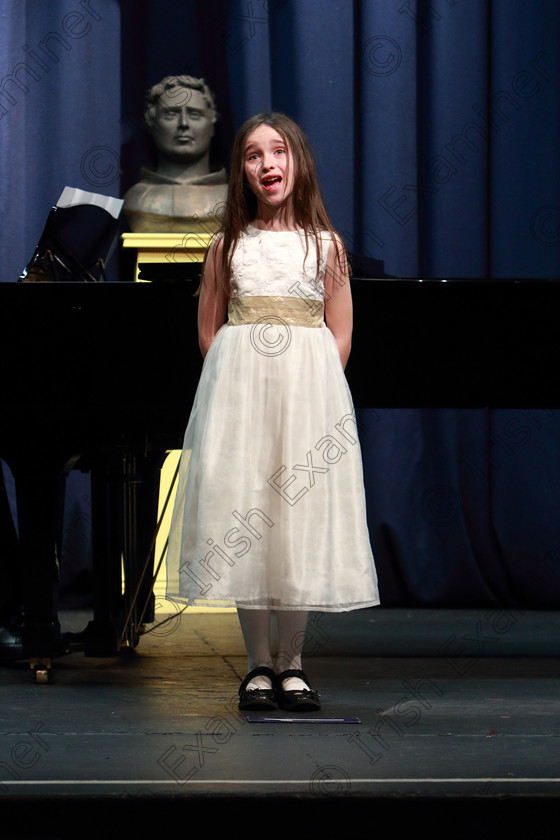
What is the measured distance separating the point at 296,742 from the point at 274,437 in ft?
1.82

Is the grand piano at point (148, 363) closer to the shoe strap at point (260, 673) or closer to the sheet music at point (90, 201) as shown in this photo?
the sheet music at point (90, 201)

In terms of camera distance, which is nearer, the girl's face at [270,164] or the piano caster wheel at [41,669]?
the girl's face at [270,164]

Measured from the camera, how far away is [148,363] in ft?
7.91

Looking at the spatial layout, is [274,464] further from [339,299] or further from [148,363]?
[148,363]

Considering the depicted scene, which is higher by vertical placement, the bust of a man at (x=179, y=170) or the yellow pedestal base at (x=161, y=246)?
the bust of a man at (x=179, y=170)

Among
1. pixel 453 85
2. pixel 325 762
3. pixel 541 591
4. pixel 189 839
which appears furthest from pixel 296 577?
pixel 453 85

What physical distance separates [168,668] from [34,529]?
1.59 feet

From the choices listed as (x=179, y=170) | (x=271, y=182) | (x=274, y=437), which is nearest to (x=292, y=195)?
(x=271, y=182)

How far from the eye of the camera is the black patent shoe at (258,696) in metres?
2.08

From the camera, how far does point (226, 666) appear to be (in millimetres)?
2680

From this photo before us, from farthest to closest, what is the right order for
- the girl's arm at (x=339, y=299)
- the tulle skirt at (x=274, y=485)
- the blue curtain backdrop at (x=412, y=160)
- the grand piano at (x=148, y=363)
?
1. the blue curtain backdrop at (x=412, y=160)
2. the grand piano at (x=148, y=363)
3. the girl's arm at (x=339, y=299)
4. the tulle skirt at (x=274, y=485)

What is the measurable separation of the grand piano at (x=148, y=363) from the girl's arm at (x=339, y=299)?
0.17 m

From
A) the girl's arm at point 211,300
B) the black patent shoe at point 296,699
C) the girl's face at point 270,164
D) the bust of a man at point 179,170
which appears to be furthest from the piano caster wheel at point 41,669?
the bust of a man at point 179,170

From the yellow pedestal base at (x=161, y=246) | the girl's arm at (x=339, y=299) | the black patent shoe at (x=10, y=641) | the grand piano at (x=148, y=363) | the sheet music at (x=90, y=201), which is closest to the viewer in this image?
the girl's arm at (x=339, y=299)
